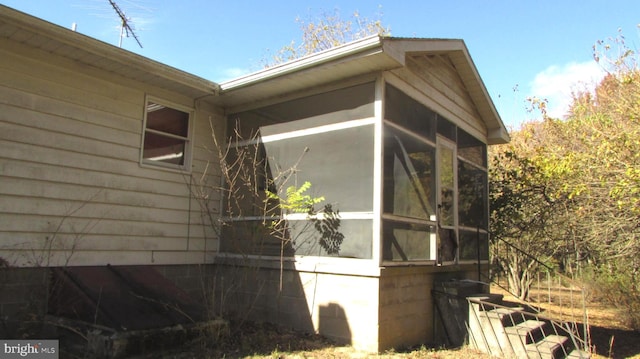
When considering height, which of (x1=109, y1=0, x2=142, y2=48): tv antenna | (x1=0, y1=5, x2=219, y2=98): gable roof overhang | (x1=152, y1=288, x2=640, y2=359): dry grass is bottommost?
(x1=152, y1=288, x2=640, y2=359): dry grass

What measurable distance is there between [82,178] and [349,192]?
3.67 meters

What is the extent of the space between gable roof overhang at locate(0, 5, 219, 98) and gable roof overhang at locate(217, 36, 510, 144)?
24.0 inches

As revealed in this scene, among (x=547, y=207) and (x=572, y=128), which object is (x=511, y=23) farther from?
(x=547, y=207)

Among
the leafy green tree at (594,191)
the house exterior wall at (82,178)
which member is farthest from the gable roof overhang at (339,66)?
the leafy green tree at (594,191)

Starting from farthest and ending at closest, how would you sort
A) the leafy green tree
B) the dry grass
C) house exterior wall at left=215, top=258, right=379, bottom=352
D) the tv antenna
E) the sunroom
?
1. the leafy green tree
2. the tv antenna
3. the sunroom
4. house exterior wall at left=215, top=258, right=379, bottom=352
5. the dry grass

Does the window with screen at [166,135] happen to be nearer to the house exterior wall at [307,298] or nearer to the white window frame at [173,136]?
the white window frame at [173,136]

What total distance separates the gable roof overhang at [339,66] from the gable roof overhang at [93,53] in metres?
0.61

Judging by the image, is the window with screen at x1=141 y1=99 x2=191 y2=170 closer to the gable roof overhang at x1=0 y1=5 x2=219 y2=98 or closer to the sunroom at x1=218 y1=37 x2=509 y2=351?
the gable roof overhang at x1=0 y1=5 x2=219 y2=98

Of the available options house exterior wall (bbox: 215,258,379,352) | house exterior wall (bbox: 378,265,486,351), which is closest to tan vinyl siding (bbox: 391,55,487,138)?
house exterior wall (bbox: 378,265,486,351)

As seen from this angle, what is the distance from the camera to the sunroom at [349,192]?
19.3ft

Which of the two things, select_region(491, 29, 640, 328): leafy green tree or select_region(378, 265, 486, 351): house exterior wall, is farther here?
select_region(491, 29, 640, 328): leafy green tree

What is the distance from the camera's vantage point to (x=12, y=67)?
217 inches

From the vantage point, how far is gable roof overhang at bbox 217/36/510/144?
225 inches

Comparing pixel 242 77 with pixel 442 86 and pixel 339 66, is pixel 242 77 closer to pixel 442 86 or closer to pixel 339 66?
pixel 339 66
